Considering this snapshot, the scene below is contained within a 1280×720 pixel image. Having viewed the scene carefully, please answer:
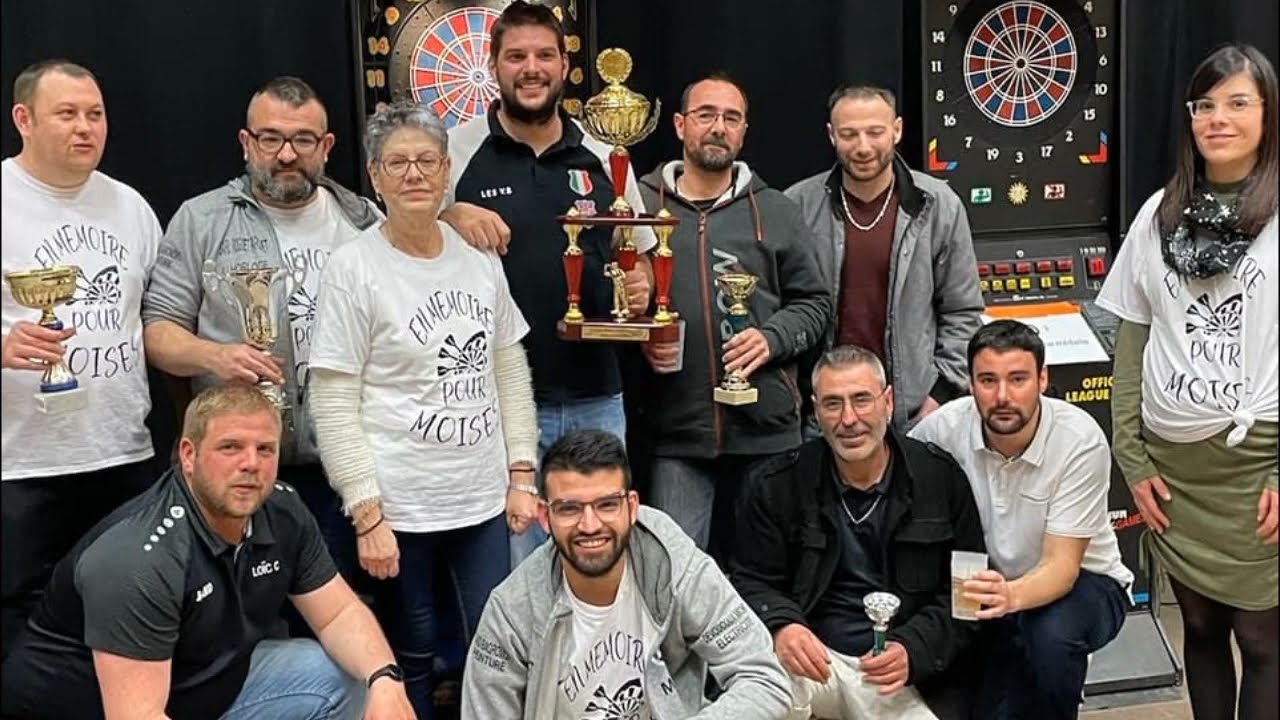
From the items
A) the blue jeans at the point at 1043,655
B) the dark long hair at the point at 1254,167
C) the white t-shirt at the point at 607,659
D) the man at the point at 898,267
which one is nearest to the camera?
the dark long hair at the point at 1254,167

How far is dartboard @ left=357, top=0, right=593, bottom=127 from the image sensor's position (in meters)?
3.79

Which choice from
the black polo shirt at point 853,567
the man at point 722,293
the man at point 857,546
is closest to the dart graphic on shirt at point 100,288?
the man at point 722,293

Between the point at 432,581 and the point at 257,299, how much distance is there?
686 millimetres

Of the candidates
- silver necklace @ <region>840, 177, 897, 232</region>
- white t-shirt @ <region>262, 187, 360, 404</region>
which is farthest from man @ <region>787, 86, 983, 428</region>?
white t-shirt @ <region>262, 187, 360, 404</region>

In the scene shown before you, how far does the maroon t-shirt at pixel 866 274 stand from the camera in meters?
3.35

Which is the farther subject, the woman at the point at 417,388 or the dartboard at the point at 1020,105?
the dartboard at the point at 1020,105

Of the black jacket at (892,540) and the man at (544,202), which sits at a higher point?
Result: the man at (544,202)

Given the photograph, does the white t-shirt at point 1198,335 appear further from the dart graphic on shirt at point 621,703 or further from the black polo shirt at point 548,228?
the dart graphic on shirt at point 621,703

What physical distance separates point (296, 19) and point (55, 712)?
73.3 inches

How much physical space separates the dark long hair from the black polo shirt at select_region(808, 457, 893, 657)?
2.52ft

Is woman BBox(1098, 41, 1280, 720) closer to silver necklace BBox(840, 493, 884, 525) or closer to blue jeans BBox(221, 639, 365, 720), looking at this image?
silver necklace BBox(840, 493, 884, 525)

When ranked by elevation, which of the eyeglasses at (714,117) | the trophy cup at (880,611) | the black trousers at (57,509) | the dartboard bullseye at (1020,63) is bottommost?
the trophy cup at (880,611)

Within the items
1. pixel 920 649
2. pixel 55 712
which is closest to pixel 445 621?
pixel 55 712

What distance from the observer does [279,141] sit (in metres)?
2.94
